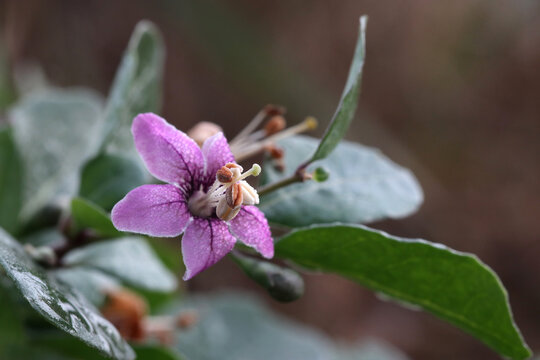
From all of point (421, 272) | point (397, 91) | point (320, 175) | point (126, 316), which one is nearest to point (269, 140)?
point (320, 175)

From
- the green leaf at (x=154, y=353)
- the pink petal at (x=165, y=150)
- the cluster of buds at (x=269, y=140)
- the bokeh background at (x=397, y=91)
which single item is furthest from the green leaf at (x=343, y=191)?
the bokeh background at (x=397, y=91)

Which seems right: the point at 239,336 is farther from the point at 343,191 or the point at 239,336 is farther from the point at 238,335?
the point at 343,191

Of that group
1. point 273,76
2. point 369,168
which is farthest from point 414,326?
point 369,168

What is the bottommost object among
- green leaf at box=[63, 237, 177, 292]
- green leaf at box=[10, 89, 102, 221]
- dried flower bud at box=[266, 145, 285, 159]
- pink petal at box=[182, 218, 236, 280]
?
green leaf at box=[63, 237, 177, 292]

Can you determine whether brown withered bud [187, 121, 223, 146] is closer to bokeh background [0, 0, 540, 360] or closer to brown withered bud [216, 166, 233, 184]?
brown withered bud [216, 166, 233, 184]

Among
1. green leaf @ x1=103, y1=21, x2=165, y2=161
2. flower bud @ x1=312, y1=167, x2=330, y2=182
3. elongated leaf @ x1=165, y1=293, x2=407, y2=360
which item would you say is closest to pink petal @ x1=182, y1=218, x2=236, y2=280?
flower bud @ x1=312, y1=167, x2=330, y2=182

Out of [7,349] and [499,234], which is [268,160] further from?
[499,234]

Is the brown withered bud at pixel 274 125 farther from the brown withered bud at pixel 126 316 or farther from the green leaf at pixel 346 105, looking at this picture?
the brown withered bud at pixel 126 316
